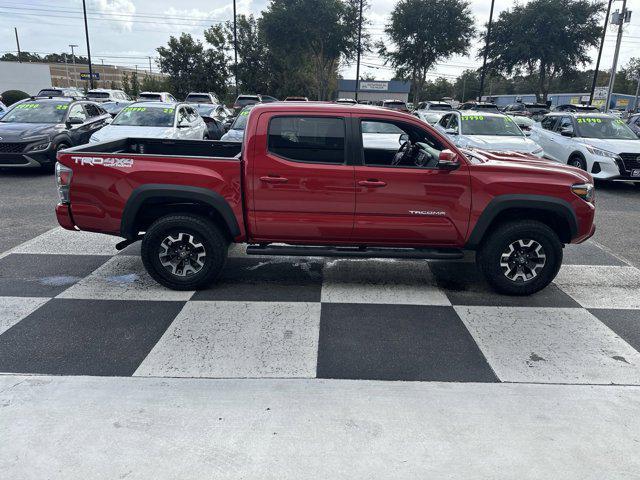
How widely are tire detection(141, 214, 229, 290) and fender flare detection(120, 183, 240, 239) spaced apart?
0.20 m

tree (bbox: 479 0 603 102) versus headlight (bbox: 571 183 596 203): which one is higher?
tree (bbox: 479 0 603 102)

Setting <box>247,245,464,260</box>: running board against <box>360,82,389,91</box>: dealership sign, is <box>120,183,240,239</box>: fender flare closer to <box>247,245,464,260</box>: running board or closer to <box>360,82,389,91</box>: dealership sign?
<box>247,245,464,260</box>: running board

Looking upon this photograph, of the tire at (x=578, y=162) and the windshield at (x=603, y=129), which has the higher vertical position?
the windshield at (x=603, y=129)

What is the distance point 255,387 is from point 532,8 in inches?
1664

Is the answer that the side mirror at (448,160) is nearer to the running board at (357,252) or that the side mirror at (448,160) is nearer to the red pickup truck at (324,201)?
the red pickup truck at (324,201)

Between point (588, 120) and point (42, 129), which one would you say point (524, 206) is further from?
point (42, 129)

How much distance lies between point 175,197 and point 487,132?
955 centimetres

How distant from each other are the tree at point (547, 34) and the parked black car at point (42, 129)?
34751 millimetres

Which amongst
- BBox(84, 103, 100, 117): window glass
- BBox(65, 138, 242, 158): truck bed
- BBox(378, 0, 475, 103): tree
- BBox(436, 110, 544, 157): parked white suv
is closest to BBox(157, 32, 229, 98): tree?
BBox(378, 0, 475, 103): tree

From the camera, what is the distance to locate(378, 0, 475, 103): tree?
36812 millimetres

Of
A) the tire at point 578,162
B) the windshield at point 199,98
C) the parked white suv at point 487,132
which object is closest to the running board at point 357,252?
the parked white suv at point 487,132

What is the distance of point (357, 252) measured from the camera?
5160mm

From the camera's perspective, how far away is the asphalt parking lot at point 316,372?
2826 mm

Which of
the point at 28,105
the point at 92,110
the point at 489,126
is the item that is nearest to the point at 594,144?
the point at 489,126
